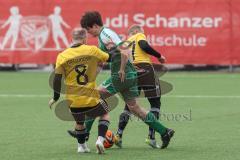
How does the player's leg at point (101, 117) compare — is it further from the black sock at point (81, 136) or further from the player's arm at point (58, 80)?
the player's arm at point (58, 80)

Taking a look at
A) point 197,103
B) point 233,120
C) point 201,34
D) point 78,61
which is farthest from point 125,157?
point 201,34

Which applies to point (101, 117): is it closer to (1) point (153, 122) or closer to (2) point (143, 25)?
(1) point (153, 122)

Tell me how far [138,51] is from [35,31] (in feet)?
57.6

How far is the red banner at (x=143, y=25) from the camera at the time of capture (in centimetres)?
2864

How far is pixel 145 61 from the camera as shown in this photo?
40.6ft

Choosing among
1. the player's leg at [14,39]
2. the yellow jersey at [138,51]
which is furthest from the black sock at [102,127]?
the player's leg at [14,39]

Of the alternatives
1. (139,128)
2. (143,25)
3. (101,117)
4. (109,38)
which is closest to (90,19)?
(109,38)

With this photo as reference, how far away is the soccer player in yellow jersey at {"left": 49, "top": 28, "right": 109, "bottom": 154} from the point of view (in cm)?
1089

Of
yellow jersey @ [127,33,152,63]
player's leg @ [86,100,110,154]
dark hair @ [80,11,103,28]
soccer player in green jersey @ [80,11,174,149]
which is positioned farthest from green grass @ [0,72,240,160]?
dark hair @ [80,11,103,28]

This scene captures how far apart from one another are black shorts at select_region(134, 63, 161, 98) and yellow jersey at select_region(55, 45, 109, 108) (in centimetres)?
138

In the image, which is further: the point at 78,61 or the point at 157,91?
the point at 157,91

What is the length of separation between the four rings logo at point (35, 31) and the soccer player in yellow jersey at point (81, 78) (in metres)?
18.6

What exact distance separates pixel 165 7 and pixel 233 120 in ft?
46.7

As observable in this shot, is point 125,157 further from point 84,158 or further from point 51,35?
point 51,35
